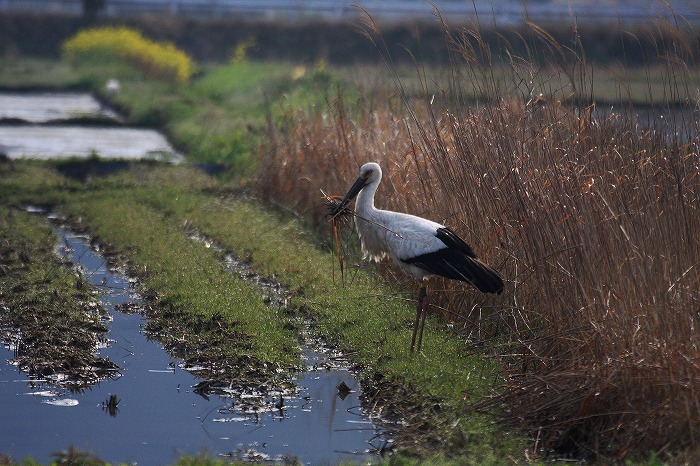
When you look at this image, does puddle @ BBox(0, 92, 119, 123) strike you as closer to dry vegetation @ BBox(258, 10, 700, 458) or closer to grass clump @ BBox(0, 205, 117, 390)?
grass clump @ BBox(0, 205, 117, 390)

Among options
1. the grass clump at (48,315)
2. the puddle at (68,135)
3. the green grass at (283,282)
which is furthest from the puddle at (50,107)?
the grass clump at (48,315)

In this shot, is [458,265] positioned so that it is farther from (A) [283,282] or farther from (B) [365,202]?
(A) [283,282]

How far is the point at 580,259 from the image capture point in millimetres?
6000

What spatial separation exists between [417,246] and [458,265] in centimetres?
38

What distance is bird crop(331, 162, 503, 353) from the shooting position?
6625mm

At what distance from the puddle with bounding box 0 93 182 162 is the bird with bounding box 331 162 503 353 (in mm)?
9070

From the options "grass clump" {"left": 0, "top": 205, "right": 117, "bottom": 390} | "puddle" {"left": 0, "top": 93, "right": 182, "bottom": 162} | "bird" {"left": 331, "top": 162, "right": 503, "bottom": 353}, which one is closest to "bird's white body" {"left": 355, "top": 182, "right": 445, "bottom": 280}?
"bird" {"left": 331, "top": 162, "right": 503, "bottom": 353}

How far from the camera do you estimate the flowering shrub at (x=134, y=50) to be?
29.7 metres

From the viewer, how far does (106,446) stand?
18.6ft

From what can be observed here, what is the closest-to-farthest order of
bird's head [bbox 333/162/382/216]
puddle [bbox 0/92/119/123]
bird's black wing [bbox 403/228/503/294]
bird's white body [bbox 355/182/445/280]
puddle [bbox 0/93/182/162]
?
bird's black wing [bbox 403/228/503/294] → bird's white body [bbox 355/182/445/280] → bird's head [bbox 333/162/382/216] → puddle [bbox 0/93/182/162] → puddle [bbox 0/92/119/123]

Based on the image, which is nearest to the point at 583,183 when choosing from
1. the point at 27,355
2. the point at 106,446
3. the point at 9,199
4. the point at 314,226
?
the point at 106,446

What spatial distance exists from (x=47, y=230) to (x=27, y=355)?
406cm

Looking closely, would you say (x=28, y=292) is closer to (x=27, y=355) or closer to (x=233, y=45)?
(x=27, y=355)

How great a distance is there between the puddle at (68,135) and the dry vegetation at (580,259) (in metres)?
9.74
